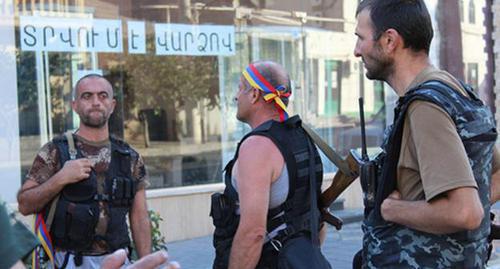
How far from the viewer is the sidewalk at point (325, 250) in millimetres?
7047

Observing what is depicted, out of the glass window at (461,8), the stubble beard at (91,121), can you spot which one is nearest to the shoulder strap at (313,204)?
the stubble beard at (91,121)

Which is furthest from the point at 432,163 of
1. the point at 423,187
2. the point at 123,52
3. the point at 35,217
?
the point at 123,52

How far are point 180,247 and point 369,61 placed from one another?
19.3 ft

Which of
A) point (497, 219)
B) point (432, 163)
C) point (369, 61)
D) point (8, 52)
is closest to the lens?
point (432, 163)

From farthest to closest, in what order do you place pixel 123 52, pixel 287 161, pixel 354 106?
pixel 354 106
pixel 123 52
pixel 287 161

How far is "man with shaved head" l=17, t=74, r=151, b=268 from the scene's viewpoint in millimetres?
3262

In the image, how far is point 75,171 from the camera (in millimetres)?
3225

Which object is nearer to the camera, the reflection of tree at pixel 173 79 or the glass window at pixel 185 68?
the glass window at pixel 185 68

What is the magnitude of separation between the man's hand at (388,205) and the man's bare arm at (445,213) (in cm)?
2

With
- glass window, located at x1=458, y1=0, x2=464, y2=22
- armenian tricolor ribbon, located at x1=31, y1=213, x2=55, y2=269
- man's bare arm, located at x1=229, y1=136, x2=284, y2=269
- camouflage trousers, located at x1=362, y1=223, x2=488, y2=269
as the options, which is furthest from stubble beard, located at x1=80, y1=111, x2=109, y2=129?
glass window, located at x1=458, y1=0, x2=464, y2=22

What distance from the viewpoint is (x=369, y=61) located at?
237 centimetres

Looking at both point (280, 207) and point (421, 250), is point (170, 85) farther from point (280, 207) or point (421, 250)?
point (421, 250)

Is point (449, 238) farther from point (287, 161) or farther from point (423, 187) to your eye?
point (287, 161)

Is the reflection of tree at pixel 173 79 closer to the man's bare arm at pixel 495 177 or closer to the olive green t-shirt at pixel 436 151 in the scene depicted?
the man's bare arm at pixel 495 177
